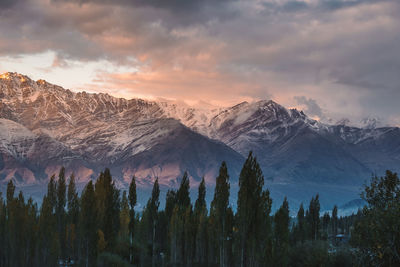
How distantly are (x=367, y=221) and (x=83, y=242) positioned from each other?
56.5 metres

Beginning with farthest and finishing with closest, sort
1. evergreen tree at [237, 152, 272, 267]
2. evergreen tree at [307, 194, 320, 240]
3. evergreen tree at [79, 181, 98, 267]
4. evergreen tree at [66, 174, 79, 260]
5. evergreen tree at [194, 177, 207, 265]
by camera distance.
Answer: evergreen tree at [307, 194, 320, 240]
evergreen tree at [66, 174, 79, 260]
evergreen tree at [194, 177, 207, 265]
evergreen tree at [79, 181, 98, 267]
evergreen tree at [237, 152, 272, 267]

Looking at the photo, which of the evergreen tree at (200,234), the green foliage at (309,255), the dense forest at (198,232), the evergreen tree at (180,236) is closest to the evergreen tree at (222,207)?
the dense forest at (198,232)

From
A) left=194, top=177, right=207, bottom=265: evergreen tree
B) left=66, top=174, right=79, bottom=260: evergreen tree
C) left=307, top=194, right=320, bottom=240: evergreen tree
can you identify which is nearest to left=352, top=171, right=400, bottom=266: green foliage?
left=194, top=177, right=207, bottom=265: evergreen tree

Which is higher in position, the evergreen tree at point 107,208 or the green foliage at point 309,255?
the evergreen tree at point 107,208

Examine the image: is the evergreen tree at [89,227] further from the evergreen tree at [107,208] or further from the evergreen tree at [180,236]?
the evergreen tree at [180,236]

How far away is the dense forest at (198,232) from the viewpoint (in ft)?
159

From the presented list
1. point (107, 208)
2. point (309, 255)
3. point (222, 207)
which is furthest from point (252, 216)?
point (107, 208)

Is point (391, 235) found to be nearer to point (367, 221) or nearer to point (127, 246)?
point (367, 221)

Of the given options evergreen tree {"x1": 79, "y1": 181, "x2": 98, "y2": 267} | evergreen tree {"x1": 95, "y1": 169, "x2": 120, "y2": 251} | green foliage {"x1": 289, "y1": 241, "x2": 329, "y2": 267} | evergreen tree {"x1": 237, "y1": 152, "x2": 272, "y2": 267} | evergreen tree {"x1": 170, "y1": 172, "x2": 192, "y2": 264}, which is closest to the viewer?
green foliage {"x1": 289, "y1": 241, "x2": 329, "y2": 267}

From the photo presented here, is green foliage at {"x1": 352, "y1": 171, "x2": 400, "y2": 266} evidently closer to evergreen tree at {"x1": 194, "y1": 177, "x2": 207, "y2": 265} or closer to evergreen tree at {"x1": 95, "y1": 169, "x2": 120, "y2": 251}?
evergreen tree at {"x1": 95, "y1": 169, "x2": 120, "y2": 251}

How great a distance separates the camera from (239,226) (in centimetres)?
7550

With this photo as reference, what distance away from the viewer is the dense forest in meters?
48.3

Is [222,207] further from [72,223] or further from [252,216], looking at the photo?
[72,223]

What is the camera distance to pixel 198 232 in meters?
102
